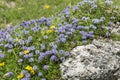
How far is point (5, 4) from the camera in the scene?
12.1 meters

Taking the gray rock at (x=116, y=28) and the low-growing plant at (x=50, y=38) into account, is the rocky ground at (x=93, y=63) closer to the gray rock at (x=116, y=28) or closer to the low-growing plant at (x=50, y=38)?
the low-growing plant at (x=50, y=38)

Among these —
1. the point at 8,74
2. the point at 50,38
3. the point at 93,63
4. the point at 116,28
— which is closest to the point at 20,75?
the point at 8,74

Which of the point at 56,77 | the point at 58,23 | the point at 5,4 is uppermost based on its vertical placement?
the point at 5,4

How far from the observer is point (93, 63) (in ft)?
21.6

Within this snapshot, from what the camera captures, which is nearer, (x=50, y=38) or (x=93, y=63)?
(x=93, y=63)

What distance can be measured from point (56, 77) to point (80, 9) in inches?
88.9

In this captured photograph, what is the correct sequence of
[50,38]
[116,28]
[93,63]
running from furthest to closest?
[116,28] < [50,38] < [93,63]

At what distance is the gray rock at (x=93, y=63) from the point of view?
6.43 meters

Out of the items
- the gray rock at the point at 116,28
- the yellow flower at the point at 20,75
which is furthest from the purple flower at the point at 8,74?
the gray rock at the point at 116,28

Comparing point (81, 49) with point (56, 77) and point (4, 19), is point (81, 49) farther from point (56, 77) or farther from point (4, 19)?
point (4, 19)

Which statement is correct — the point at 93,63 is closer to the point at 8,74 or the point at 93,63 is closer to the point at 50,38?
the point at 50,38

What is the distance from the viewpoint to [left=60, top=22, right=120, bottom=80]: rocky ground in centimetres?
643

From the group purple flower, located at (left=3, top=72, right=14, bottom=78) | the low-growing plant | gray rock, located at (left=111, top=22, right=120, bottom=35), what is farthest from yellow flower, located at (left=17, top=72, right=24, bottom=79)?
gray rock, located at (left=111, top=22, right=120, bottom=35)

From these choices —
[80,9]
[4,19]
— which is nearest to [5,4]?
[4,19]
